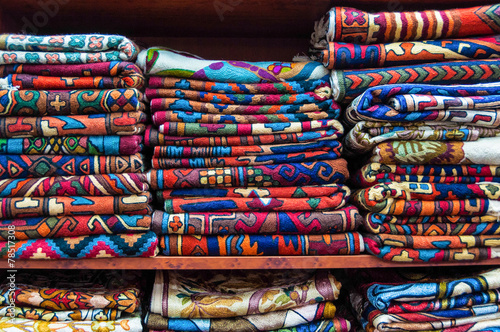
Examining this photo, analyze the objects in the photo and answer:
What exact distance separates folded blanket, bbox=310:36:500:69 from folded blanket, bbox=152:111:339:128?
0.12m

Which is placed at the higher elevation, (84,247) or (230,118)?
(230,118)

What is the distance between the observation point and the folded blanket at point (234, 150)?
26.1 inches

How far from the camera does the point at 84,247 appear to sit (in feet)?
2.05

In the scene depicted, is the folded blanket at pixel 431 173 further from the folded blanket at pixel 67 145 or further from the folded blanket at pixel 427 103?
the folded blanket at pixel 67 145

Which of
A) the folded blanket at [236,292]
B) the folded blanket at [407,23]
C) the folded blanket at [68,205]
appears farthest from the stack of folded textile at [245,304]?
the folded blanket at [407,23]

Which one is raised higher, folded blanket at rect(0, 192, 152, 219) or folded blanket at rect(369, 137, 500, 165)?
folded blanket at rect(369, 137, 500, 165)

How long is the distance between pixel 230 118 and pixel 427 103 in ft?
1.30

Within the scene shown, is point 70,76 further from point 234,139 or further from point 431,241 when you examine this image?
point 431,241

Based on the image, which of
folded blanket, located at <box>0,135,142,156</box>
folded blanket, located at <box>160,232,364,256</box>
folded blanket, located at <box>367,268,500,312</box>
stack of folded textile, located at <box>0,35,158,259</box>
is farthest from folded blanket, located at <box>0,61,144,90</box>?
folded blanket, located at <box>367,268,500,312</box>

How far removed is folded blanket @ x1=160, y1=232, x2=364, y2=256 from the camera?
65cm

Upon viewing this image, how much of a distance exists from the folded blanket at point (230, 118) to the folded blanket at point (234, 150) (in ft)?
0.16

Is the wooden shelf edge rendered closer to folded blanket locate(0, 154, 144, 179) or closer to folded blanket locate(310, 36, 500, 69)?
folded blanket locate(0, 154, 144, 179)

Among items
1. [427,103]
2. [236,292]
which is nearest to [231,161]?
[236,292]

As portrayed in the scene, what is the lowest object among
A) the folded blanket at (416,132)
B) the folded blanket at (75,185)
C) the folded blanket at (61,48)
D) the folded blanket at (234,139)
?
the folded blanket at (75,185)
